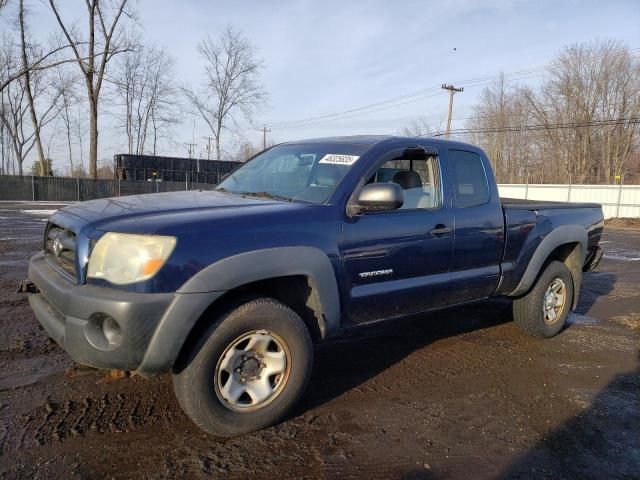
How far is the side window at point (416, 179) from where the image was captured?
383 cm

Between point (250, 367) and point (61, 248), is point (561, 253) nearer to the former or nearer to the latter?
point (250, 367)

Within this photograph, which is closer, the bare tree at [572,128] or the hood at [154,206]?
the hood at [154,206]

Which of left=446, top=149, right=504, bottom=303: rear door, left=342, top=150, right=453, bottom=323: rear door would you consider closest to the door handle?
left=342, top=150, right=453, bottom=323: rear door

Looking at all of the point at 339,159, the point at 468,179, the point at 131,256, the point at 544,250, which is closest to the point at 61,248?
the point at 131,256

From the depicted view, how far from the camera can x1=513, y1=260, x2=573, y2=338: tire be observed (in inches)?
193

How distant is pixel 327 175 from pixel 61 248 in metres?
1.85

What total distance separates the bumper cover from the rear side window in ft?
7.80

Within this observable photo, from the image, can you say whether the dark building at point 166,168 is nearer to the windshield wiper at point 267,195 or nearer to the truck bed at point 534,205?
the truck bed at point 534,205

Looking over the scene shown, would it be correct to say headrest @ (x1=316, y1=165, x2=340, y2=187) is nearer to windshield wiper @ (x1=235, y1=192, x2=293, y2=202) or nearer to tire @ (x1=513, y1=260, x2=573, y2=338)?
windshield wiper @ (x1=235, y1=192, x2=293, y2=202)

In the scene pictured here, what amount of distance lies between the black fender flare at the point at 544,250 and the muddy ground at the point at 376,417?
0.66m

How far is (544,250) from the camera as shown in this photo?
186 inches

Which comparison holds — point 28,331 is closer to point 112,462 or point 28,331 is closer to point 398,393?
point 112,462

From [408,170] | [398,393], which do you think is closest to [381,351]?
[398,393]

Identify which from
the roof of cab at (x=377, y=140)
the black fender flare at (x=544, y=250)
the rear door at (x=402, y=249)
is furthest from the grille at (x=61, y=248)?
the black fender flare at (x=544, y=250)
